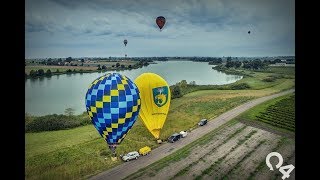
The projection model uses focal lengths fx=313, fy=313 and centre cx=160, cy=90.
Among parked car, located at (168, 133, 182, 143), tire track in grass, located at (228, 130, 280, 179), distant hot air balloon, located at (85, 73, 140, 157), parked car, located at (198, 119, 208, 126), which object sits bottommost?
tire track in grass, located at (228, 130, 280, 179)

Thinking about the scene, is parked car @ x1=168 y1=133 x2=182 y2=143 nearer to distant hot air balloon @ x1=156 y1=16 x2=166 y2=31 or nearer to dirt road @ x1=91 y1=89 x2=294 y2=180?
dirt road @ x1=91 y1=89 x2=294 y2=180

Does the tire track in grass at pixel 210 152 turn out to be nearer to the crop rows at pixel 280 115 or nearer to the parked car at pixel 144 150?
the crop rows at pixel 280 115

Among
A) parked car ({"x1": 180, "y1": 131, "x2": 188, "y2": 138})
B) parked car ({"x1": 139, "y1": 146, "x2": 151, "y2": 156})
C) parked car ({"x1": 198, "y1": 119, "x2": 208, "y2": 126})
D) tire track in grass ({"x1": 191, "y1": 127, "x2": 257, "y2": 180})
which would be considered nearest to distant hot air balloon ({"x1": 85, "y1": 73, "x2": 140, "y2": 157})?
parked car ({"x1": 139, "y1": 146, "x2": 151, "y2": 156})

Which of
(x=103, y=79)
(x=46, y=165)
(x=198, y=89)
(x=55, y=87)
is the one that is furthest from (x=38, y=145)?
(x=55, y=87)

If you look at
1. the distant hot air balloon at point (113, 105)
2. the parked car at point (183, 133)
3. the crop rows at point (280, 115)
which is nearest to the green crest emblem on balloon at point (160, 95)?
the parked car at point (183, 133)

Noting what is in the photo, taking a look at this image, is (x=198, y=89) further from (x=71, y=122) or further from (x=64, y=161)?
(x=64, y=161)

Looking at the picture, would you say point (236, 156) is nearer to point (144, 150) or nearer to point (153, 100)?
point (144, 150)
